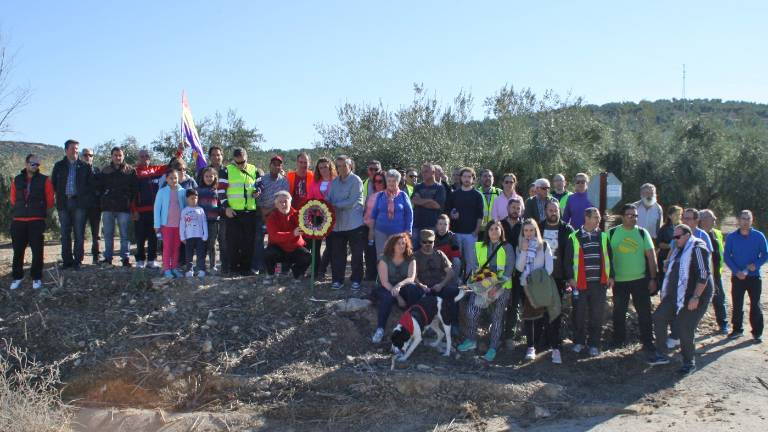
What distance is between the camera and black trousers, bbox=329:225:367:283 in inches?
364

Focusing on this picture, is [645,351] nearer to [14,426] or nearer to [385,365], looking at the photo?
[385,365]

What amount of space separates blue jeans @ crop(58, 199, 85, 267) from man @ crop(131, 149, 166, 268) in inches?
29.6

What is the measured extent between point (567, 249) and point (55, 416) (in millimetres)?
6130

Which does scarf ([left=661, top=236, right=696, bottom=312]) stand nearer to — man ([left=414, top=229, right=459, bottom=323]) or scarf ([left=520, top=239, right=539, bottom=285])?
scarf ([left=520, top=239, right=539, bottom=285])

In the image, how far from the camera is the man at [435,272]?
26.9 ft

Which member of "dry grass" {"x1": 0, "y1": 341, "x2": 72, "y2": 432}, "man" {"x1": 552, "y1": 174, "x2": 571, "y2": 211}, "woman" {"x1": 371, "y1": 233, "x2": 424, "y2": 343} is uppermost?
"man" {"x1": 552, "y1": 174, "x2": 571, "y2": 211}

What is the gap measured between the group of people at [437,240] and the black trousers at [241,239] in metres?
0.02

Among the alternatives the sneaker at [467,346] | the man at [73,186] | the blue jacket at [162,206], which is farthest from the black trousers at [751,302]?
the man at [73,186]

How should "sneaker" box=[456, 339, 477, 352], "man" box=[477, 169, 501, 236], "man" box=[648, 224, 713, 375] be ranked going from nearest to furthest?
"man" box=[648, 224, 713, 375]
"sneaker" box=[456, 339, 477, 352]
"man" box=[477, 169, 501, 236]

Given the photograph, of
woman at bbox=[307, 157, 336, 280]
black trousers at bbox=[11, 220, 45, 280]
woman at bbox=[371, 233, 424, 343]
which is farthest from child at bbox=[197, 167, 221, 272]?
woman at bbox=[371, 233, 424, 343]

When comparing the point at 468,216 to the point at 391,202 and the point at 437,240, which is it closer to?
the point at 437,240

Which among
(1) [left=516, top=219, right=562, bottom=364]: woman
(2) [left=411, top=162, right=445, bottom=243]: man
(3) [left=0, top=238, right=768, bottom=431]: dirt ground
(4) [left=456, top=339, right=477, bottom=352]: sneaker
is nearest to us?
(3) [left=0, top=238, right=768, bottom=431]: dirt ground

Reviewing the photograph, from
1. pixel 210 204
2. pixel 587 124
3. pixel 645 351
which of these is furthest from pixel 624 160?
pixel 210 204

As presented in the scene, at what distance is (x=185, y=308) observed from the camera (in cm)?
856
